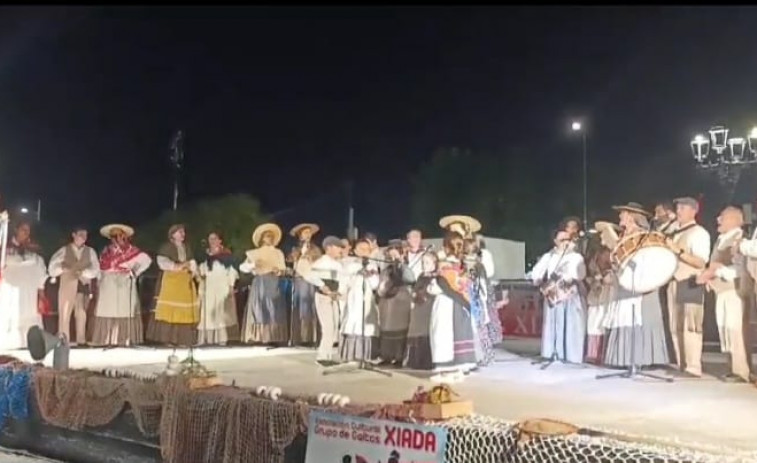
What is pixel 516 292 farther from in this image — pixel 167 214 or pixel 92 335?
pixel 167 214

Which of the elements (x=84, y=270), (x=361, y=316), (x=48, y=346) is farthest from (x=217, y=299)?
(x=48, y=346)

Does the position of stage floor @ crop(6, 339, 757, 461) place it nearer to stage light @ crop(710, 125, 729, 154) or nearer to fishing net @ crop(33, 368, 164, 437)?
fishing net @ crop(33, 368, 164, 437)

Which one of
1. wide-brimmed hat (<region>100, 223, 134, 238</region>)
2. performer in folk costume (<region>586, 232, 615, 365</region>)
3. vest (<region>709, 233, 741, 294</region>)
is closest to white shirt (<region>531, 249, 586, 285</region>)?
performer in folk costume (<region>586, 232, 615, 365</region>)

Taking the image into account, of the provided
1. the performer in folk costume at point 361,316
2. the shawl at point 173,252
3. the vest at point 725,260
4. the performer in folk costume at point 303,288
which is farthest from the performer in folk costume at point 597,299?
the shawl at point 173,252

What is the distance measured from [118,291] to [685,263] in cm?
612

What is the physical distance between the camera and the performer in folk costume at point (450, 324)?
7.12 m

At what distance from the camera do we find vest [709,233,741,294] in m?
6.65

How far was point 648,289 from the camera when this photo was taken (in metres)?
6.76

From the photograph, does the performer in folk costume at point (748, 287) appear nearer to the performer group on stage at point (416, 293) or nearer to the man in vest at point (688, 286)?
the performer group on stage at point (416, 293)

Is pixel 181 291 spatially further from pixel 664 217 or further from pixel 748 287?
pixel 748 287

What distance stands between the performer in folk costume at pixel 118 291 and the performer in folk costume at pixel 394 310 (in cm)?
336

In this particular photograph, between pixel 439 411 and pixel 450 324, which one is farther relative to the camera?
pixel 450 324

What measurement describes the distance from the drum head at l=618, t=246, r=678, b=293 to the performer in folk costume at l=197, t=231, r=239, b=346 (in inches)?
192

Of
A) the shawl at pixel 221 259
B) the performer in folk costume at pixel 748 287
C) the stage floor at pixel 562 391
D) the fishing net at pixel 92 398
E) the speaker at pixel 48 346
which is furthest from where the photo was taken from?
the shawl at pixel 221 259
